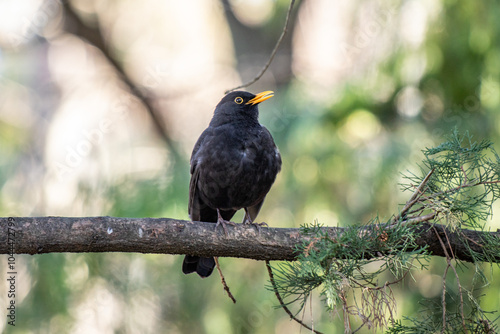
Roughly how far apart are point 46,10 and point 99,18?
3.06ft

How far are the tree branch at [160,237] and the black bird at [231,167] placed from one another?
977 millimetres

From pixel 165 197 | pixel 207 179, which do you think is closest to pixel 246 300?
pixel 165 197

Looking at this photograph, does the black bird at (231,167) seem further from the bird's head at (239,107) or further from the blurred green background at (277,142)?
the blurred green background at (277,142)

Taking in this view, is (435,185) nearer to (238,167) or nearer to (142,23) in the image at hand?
(238,167)

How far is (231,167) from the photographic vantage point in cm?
396

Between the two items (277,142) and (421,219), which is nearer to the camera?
(421,219)

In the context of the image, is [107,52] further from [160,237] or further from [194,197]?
[160,237]

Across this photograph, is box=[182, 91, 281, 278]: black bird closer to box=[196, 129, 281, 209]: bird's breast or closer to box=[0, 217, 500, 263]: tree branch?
box=[196, 129, 281, 209]: bird's breast

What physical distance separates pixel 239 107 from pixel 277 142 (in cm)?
110

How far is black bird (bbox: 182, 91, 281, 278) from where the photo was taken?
3979 mm

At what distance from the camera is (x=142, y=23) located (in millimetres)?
8125

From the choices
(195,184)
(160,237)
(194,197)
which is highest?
(160,237)

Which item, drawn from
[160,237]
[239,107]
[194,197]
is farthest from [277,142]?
[160,237]

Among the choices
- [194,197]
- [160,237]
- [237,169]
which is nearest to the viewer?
[160,237]
